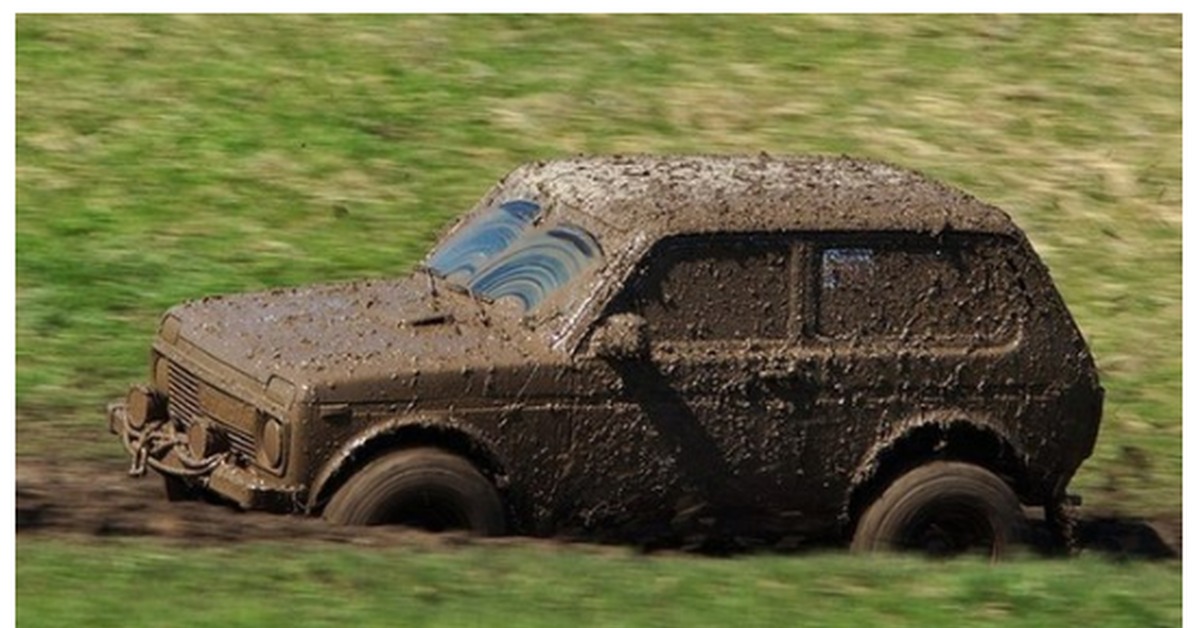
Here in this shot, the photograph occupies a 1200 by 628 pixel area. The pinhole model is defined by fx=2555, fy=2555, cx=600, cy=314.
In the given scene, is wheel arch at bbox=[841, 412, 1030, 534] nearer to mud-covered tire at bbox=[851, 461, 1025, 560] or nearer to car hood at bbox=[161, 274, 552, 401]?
mud-covered tire at bbox=[851, 461, 1025, 560]

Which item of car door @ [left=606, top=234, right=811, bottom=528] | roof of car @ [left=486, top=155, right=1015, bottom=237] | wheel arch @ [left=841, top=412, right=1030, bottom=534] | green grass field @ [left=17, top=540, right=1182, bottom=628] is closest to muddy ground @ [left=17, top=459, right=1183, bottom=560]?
green grass field @ [left=17, top=540, right=1182, bottom=628]

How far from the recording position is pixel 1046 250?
17.9m

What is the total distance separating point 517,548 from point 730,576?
3.07ft

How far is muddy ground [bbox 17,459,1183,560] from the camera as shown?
34.4 feet

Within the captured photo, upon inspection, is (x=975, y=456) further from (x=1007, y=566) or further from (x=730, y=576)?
(x=730, y=576)

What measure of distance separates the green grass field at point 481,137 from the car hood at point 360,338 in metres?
1.64

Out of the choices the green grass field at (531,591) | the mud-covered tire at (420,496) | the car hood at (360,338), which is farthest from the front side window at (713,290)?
the green grass field at (531,591)

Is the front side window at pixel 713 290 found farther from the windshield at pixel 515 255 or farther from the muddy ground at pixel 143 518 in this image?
the muddy ground at pixel 143 518

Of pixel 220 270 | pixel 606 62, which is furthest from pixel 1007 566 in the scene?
pixel 606 62

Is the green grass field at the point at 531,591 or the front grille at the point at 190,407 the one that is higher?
the front grille at the point at 190,407

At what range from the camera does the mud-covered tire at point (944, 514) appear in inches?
452

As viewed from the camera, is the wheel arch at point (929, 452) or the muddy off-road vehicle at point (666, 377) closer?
the muddy off-road vehicle at point (666, 377)

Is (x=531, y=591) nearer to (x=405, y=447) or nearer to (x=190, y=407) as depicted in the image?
(x=405, y=447)

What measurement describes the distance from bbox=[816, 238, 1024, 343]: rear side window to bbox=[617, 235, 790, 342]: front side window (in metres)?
0.23
